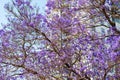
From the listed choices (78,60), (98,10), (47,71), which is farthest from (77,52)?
(98,10)

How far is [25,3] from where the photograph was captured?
12.4 metres

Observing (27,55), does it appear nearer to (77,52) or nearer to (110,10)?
(77,52)

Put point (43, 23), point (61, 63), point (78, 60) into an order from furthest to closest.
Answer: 1. point (43, 23)
2. point (78, 60)
3. point (61, 63)

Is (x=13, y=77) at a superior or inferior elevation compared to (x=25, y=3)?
inferior

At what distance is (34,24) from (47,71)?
1815 mm

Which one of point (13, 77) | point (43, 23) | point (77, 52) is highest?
point (43, 23)

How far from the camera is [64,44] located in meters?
11.2

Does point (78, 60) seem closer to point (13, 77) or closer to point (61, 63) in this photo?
point (61, 63)

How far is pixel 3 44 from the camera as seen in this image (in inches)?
466

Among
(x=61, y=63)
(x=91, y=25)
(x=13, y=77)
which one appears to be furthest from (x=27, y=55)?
(x=91, y=25)

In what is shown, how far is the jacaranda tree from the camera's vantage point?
10.3m

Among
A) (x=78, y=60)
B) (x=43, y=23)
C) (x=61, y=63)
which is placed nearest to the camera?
(x=61, y=63)

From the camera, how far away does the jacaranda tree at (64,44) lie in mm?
10336

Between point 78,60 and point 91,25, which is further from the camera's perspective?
A: point 91,25
